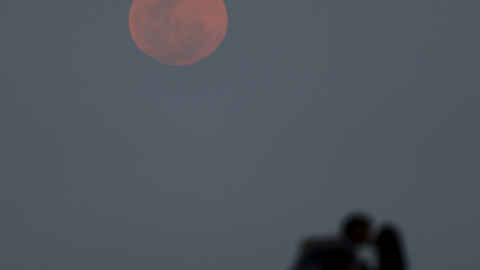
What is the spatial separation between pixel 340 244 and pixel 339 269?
0.93 feet

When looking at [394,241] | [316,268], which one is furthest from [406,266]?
[316,268]

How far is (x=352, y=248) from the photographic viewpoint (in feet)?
27.5

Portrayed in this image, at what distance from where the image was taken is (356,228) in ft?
27.9

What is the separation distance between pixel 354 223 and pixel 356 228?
6 cm

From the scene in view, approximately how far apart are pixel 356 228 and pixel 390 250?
1.48 ft

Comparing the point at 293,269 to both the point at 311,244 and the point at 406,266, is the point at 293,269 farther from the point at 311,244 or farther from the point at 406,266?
the point at 406,266

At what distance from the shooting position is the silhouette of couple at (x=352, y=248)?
Result: 8219 mm

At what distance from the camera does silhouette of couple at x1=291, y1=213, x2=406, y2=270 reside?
8.22m

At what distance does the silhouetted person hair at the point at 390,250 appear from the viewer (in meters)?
8.16

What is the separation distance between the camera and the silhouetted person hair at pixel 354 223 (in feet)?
27.9

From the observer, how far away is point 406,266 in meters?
8.21

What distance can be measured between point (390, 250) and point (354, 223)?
19.9 inches

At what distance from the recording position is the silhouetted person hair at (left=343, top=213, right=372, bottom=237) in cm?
851

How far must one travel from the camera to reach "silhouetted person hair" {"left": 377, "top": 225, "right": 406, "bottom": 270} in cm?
816
